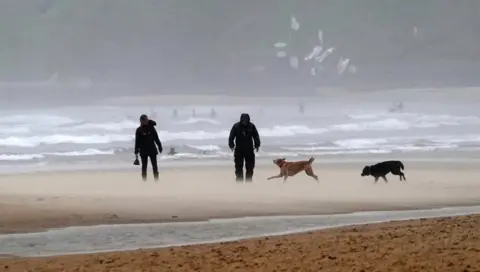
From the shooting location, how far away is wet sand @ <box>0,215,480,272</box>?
282 inches

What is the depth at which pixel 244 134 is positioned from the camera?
15.3m

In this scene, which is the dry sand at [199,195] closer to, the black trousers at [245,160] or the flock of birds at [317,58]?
the black trousers at [245,160]

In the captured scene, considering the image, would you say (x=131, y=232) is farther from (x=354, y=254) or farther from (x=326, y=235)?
(x=354, y=254)

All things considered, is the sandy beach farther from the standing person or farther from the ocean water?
the ocean water

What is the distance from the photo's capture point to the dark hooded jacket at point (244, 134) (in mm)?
15258

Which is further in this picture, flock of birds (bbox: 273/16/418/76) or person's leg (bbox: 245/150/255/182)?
flock of birds (bbox: 273/16/418/76)

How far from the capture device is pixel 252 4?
321 ft

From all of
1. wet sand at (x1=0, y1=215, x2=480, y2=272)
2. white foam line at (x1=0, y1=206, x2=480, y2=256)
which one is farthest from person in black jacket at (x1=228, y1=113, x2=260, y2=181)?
wet sand at (x1=0, y1=215, x2=480, y2=272)

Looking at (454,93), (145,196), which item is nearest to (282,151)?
(145,196)

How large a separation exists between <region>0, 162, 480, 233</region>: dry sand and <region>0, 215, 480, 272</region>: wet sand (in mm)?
2345

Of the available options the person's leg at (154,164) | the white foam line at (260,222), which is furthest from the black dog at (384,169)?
the white foam line at (260,222)

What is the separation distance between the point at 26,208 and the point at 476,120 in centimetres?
3871

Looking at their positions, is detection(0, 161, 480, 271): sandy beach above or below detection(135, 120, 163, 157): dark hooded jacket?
below

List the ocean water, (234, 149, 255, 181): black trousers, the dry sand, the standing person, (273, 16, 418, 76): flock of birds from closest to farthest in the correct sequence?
the dry sand
the standing person
(234, 149, 255, 181): black trousers
the ocean water
(273, 16, 418, 76): flock of birds
